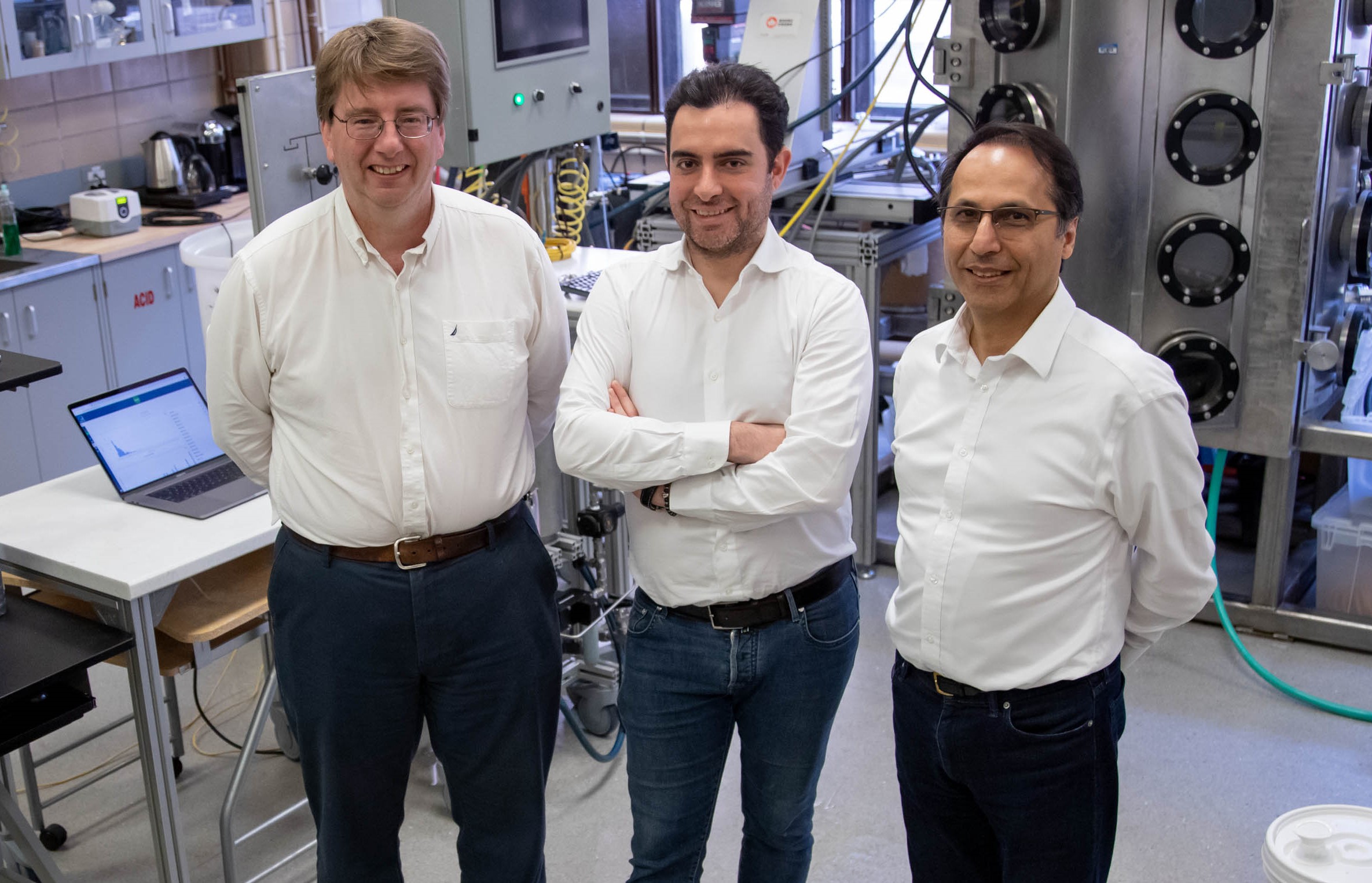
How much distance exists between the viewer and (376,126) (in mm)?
1827

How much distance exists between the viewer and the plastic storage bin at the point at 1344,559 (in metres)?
3.48

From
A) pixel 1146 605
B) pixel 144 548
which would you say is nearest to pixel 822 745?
pixel 1146 605

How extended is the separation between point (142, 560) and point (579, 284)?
1192 millimetres

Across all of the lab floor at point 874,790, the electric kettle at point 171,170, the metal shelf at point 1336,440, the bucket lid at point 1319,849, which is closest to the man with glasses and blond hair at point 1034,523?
the bucket lid at point 1319,849

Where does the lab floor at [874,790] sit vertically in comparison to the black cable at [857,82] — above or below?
below

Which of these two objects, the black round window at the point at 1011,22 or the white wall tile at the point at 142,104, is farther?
the white wall tile at the point at 142,104

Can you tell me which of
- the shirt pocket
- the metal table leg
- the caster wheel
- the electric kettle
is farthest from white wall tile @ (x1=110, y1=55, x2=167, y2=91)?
the shirt pocket

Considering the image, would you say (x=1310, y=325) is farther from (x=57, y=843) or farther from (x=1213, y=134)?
(x=57, y=843)

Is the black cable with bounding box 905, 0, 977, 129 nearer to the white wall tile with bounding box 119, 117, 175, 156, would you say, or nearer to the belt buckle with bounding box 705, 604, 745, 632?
the belt buckle with bounding box 705, 604, 745, 632

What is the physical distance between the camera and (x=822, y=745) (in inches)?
78.7

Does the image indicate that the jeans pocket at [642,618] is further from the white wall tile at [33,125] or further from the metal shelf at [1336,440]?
the white wall tile at [33,125]

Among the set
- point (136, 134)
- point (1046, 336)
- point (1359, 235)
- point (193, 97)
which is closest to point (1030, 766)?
point (1046, 336)

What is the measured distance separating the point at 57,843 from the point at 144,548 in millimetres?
852

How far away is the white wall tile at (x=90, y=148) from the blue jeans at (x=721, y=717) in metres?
4.07
